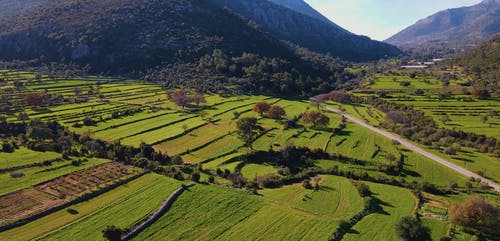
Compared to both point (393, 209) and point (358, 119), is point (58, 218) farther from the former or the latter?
point (358, 119)

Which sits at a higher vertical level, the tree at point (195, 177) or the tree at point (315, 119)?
the tree at point (315, 119)

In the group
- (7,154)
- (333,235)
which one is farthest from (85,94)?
(333,235)

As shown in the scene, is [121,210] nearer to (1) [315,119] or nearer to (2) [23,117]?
(2) [23,117]

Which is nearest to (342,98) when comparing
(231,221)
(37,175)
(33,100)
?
(231,221)

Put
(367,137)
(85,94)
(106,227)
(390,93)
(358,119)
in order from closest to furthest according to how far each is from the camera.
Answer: (106,227) < (367,137) < (358,119) < (85,94) < (390,93)

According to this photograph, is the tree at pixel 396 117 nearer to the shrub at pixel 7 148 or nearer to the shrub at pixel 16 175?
the shrub at pixel 16 175

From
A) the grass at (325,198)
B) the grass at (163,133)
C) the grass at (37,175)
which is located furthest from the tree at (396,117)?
the grass at (37,175)

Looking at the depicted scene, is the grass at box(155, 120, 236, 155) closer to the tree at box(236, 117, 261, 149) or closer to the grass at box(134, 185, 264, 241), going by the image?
the tree at box(236, 117, 261, 149)

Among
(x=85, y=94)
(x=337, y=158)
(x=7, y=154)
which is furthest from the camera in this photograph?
(x=85, y=94)
